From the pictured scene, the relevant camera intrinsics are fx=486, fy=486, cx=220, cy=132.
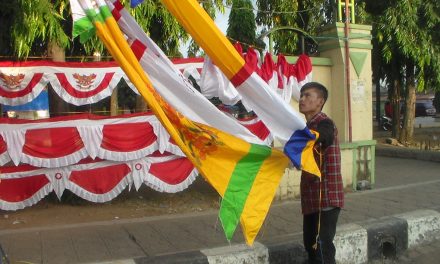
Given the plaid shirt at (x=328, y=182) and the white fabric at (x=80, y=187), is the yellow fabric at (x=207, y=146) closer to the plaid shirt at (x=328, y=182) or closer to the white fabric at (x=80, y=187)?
the plaid shirt at (x=328, y=182)

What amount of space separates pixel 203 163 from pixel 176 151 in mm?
3009

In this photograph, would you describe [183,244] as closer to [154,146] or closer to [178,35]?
[154,146]

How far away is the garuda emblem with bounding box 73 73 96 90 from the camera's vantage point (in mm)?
5879

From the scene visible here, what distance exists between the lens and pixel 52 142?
5738 mm

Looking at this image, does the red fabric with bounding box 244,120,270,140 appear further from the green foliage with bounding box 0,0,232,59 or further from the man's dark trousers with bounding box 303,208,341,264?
the man's dark trousers with bounding box 303,208,341,264

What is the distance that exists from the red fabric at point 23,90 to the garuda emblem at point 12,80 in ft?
0.16

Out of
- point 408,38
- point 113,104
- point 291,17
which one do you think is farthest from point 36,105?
point 408,38

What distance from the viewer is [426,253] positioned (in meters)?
5.26

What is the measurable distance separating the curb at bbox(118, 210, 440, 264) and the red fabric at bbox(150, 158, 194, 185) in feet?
6.49

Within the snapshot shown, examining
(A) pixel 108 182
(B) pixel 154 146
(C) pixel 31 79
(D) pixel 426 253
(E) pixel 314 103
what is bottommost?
(D) pixel 426 253

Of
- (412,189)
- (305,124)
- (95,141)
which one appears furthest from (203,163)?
(412,189)

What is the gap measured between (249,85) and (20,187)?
365 centimetres

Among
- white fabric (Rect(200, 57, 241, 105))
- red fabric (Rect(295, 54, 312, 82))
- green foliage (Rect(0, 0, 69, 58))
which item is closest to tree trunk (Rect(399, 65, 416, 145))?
red fabric (Rect(295, 54, 312, 82))

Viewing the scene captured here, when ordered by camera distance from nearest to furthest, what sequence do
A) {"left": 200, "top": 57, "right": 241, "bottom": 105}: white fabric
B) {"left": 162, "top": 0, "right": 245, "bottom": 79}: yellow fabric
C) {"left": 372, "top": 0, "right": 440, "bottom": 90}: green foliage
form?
1. {"left": 162, "top": 0, "right": 245, "bottom": 79}: yellow fabric
2. {"left": 200, "top": 57, "right": 241, "bottom": 105}: white fabric
3. {"left": 372, "top": 0, "right": 440, "bottom": 90}: green foliage
